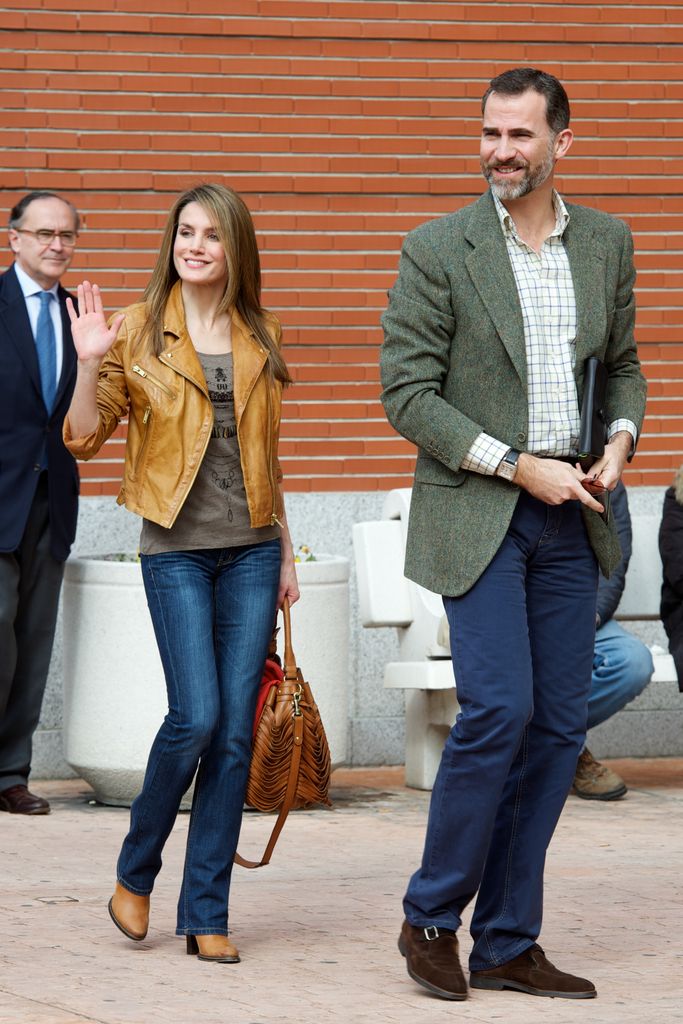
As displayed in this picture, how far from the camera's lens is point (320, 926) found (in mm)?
5324

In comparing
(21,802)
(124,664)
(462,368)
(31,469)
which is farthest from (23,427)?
(462,368)

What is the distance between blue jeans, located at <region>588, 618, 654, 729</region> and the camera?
7594 mm

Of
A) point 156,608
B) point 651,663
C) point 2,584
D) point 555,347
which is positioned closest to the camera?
point 555,347

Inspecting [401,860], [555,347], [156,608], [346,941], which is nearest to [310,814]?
[401,860]

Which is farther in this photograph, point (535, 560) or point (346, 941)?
point (346, 941)

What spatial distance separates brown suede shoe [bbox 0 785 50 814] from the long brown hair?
9.10 feet

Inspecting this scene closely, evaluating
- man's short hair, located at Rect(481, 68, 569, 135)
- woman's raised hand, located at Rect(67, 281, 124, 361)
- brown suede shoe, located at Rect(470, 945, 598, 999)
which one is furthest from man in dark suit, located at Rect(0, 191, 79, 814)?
man's short hair, located at Rect(481, 68, 569, 135)

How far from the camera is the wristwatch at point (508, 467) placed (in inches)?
173

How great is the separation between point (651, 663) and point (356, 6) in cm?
329

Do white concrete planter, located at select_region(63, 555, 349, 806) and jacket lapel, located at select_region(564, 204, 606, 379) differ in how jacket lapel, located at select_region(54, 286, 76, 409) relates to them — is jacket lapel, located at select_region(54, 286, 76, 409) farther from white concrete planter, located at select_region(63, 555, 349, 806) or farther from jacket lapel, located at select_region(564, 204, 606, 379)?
jacket lapel, located at select_region(564, 204, 606, 379)

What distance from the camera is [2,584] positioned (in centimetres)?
721

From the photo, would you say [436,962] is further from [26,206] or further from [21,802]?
[26,206]

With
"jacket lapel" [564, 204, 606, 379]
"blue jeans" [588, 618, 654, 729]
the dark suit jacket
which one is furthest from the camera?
"blue jeans" [588, 618, 654, 729]

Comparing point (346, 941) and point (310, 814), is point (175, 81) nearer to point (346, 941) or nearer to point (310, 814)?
point (310, 814)
